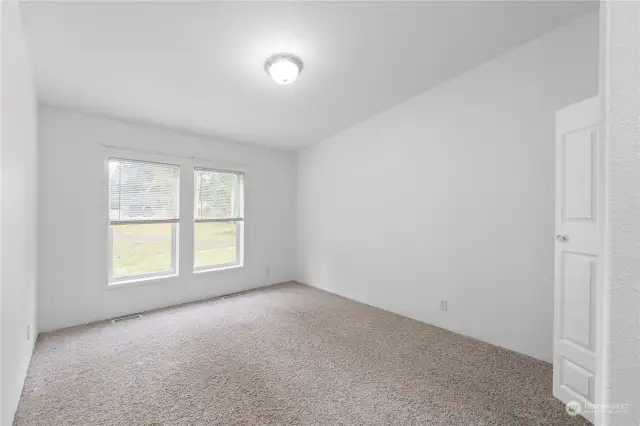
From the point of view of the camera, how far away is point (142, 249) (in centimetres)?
365

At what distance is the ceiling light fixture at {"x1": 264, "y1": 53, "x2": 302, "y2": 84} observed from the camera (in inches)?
96.7

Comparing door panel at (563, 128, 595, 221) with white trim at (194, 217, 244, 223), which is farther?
white trim at (194, 217, 244, 223)

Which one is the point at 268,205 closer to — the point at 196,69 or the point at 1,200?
the point at 196,69

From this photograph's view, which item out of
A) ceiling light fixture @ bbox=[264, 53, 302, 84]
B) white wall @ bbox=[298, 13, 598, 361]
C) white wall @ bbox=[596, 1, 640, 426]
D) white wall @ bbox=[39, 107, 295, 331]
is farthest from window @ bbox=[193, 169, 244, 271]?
white wall @ bbox=[596, 1, 640, 426]

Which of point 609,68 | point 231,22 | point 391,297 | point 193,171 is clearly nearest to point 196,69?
point 231,22

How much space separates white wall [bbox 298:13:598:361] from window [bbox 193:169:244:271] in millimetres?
1687

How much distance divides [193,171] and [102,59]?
1.79 meters

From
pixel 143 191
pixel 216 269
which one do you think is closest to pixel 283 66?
pixel 143 191

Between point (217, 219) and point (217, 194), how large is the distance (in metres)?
0.39

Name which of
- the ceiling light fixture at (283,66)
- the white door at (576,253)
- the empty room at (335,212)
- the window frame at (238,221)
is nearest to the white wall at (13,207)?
the empty room at (335,212)

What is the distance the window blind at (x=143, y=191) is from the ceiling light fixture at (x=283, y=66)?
214cm

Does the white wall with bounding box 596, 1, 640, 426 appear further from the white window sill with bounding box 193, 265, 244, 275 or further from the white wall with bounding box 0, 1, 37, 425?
the white window sill with bounding box 193, 265, 244, 275

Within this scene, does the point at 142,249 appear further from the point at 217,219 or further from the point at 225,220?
the point at 225,220

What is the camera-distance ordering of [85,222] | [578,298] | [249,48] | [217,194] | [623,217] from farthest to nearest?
1. [217,194]
2. [85,222]
3. [249,48]
4. [578,298]
5. [623,217]
